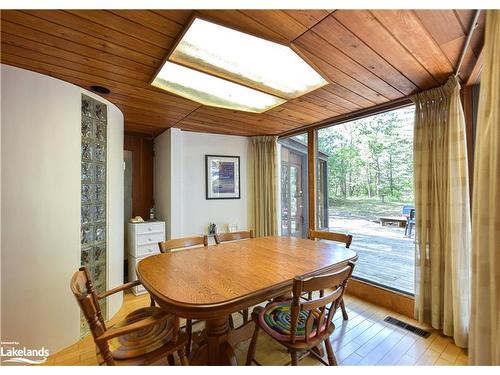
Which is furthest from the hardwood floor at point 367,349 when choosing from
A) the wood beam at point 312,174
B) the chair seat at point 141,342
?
the wood beam at point 312,174

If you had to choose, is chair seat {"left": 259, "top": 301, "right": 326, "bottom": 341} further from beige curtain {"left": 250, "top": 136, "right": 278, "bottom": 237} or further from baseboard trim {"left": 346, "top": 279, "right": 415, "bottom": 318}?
beige curtain {"left": 250, "top": 136, "right": 278, "bottom": 237}

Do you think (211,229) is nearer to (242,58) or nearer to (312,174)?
(312,174)

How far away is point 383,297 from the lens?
253 cm

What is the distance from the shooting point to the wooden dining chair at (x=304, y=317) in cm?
125

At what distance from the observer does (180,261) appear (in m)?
1.73

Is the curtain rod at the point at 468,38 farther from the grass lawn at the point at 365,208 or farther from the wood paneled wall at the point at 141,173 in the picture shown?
the wood paneled wall at the point at 141,173

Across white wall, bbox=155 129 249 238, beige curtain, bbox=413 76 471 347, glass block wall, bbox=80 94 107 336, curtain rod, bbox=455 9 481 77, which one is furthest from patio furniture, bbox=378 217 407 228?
→ glass block wall, bbox=80 94 107 336

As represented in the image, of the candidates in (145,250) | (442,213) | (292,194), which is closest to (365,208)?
(442,213)

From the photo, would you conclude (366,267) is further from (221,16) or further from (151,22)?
(151,22)

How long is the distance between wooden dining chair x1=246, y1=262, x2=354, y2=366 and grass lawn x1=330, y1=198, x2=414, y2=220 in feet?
5.14

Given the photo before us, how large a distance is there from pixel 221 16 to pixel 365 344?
250cm

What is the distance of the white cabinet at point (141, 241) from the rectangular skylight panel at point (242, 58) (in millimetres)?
2160

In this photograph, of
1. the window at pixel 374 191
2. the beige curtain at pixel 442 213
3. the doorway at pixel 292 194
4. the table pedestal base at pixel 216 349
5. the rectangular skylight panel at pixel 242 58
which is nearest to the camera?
the rectangular skylight panel at pixel 242 58

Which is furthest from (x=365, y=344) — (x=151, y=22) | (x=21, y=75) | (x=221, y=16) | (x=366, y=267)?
(x=21, y=75)
